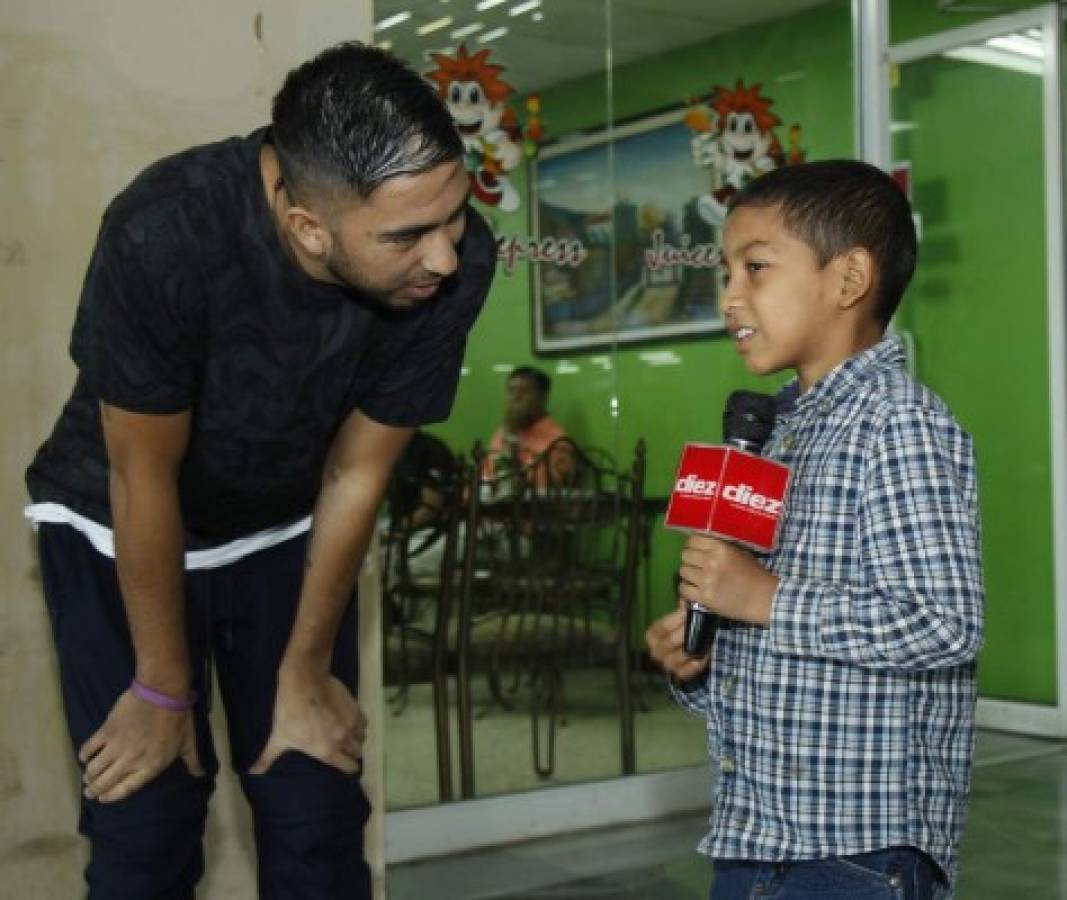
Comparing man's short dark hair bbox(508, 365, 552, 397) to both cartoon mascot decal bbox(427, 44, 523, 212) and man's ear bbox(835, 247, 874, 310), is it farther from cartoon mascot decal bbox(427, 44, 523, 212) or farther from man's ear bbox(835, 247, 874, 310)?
man's ear bbox(835, 247, 874, 310)

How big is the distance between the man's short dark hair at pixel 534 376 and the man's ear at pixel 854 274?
2345 millimetres

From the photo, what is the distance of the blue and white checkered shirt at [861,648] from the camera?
5.74 ft

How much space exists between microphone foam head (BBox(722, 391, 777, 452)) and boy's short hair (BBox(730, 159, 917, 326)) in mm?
193

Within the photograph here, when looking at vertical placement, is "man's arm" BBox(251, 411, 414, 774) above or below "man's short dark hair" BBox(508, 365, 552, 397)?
below

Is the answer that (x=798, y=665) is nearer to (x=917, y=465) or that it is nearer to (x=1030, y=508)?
(x=917, y=465)

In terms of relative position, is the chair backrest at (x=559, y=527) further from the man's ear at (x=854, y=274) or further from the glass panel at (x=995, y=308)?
the man's ear at (x=854, y=274)

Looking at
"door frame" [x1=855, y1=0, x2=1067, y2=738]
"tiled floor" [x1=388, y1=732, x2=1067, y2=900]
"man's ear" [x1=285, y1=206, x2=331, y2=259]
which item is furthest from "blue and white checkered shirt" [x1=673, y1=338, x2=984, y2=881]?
"door frame" [x1=855, y1=0, x2=1067, y2=738]

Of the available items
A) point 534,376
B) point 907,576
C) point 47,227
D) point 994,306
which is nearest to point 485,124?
point 534,376

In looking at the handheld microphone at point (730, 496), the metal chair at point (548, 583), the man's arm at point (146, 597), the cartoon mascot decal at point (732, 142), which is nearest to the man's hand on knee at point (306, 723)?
the man's arm at point (146, 597)

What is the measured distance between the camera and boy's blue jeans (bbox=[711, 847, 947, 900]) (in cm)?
183

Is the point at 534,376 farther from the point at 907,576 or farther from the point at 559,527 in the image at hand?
the point at 907,576

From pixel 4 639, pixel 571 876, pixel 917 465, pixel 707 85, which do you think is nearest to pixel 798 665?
pixel 917 465

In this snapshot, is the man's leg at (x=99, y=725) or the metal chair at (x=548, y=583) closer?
the man's leg at (x=99, y=725)

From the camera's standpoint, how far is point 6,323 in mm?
2766
